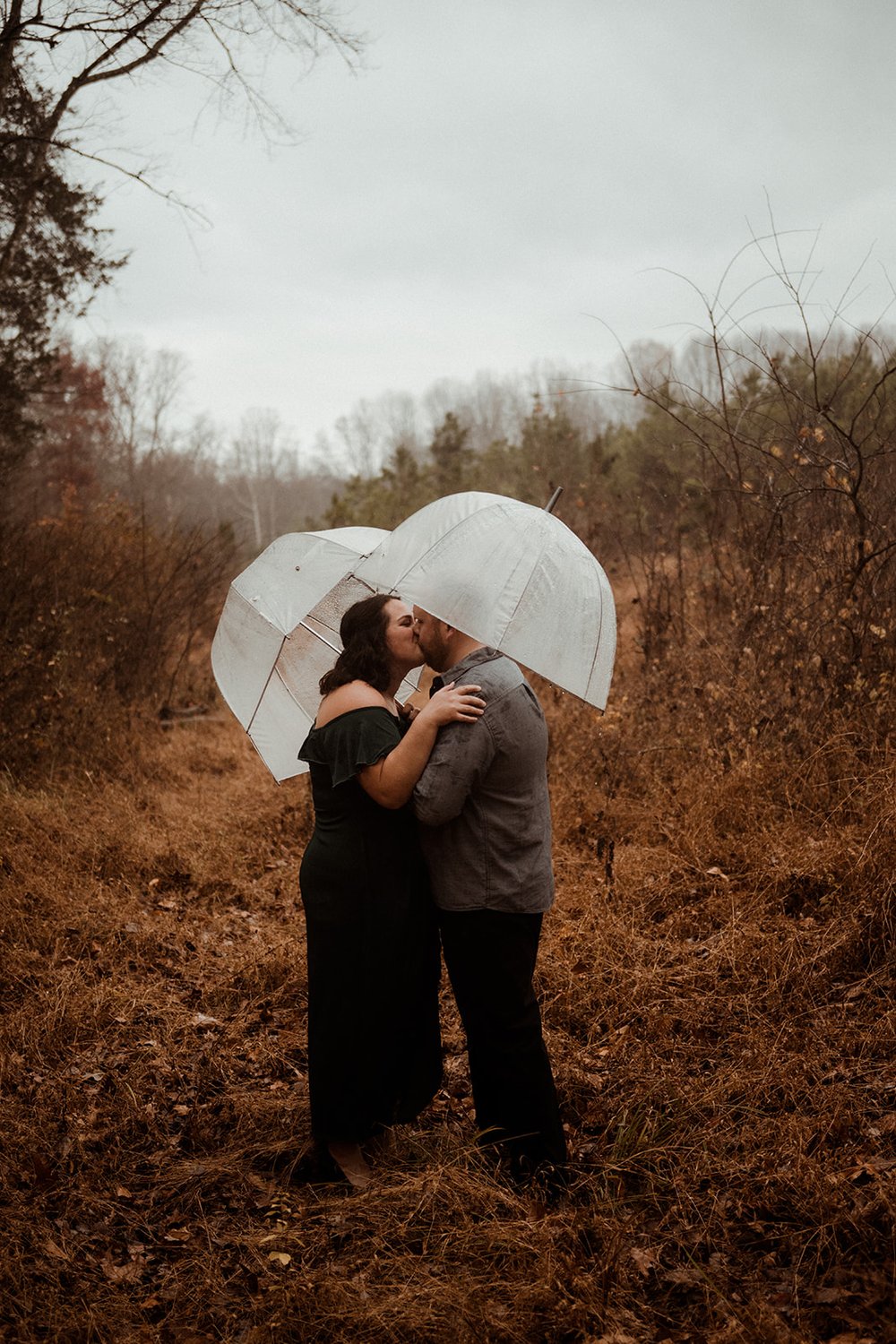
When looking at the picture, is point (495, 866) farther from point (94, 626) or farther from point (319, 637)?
point (94, 626)

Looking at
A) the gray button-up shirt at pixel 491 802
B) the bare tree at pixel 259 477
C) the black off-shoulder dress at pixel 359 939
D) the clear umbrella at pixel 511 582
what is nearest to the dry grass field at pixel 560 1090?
the black off-shoulder dress at pixel 359 939

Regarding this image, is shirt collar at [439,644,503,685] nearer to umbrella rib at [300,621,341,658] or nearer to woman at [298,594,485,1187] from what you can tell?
woman at [298,594,485,1187]

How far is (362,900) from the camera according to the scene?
2924 mm

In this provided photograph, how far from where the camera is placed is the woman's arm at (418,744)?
2.52 meters

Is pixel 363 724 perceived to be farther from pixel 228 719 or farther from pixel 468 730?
pixel 228 719

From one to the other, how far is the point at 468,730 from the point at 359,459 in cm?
6684

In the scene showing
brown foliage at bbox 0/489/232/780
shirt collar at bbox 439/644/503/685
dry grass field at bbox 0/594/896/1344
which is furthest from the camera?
brown foliage at bbox 0/489/232/780

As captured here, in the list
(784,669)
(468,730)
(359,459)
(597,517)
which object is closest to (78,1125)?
(468,730)

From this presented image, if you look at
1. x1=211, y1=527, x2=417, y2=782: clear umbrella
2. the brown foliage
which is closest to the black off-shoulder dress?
x1=211, y1=527, x2=417, y2=782: clear umbrella

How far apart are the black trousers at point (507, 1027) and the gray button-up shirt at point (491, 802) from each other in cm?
9

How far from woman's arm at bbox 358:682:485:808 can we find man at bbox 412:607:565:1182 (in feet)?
0.13

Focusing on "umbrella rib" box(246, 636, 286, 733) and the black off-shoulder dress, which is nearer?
the black off-shoulder dress

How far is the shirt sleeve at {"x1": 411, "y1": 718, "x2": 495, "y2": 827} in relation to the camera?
8.30 feet

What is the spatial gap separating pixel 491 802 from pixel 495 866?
0.20m
